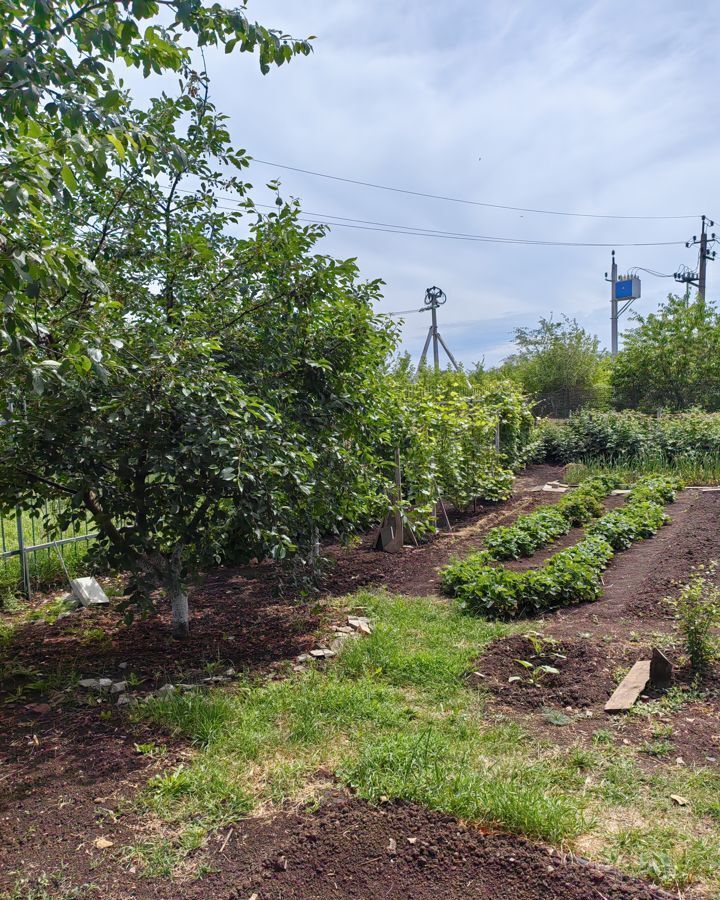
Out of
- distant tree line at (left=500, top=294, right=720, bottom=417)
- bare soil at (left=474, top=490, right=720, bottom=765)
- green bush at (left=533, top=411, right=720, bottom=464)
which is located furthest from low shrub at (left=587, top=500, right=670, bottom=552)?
distant tree line at (left=500, top=294, right=720, bottom=417)

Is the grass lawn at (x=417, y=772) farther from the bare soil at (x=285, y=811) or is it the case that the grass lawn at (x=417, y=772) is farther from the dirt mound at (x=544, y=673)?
the dirt mound at (x=544, y=673)

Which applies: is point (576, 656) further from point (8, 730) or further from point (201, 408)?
point (8, 730)

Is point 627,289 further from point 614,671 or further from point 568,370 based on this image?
point 614,671

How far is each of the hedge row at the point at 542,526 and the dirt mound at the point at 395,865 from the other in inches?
183

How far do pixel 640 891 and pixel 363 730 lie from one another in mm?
1495

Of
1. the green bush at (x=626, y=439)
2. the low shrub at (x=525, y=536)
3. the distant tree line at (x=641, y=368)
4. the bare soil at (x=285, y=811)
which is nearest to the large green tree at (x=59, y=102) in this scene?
the bare soil at (x=285, y=811)

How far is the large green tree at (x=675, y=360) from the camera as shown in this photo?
21.7 m

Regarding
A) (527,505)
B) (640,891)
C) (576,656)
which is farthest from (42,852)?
(527,505)

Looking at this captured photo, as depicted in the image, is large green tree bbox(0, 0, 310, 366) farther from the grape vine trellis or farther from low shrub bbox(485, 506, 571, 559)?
low shrub bbox(485, 506, 571, 559)

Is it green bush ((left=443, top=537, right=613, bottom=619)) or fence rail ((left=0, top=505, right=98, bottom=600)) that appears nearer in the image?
green bush ((left=443, top=537, right=613, bottom=619))

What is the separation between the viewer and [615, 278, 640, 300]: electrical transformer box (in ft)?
129

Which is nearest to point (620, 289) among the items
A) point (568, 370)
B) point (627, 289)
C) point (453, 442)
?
point (627, 289)

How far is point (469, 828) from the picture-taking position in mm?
2346

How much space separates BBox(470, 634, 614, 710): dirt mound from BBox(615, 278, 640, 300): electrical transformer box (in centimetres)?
3930
